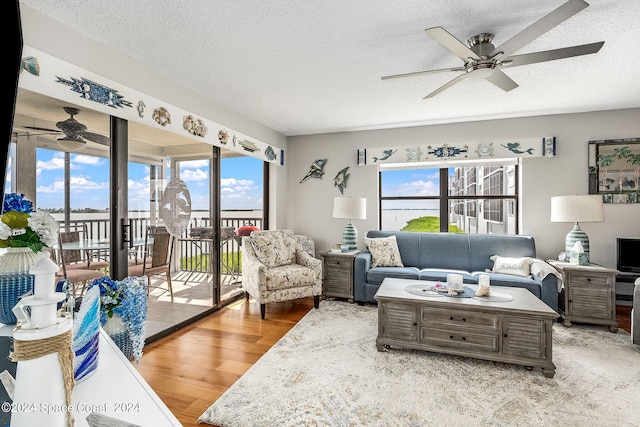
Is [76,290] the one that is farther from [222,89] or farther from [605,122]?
[605,122]

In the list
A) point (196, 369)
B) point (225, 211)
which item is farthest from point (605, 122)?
point (196, 369)

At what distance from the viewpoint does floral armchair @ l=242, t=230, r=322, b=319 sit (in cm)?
342

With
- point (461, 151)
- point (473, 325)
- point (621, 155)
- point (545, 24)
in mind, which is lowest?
point (473, 325)

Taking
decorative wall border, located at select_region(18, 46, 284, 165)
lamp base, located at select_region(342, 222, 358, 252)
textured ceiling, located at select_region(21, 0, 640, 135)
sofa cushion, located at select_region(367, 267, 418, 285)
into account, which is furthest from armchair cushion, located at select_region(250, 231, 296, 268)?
textured ceiling, located at select_region(21, 0, 640, 135)

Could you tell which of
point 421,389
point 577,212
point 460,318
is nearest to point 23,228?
point 421,389

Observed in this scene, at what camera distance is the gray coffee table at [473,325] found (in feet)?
7.53

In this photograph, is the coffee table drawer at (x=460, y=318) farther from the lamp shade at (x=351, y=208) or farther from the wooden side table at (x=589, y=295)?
the lamp shade at (x=351, y=208)

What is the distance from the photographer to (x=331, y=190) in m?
4.96

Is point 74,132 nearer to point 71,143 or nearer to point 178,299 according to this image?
point 71,143

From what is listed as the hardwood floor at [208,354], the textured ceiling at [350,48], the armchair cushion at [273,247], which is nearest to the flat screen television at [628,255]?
the textured ceiling at [350,48]

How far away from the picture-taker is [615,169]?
3.79 meters

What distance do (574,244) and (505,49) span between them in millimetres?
2588

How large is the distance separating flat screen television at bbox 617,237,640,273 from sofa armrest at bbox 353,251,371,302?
280 cm

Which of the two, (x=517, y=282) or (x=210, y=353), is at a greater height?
(x=517, y=282)
